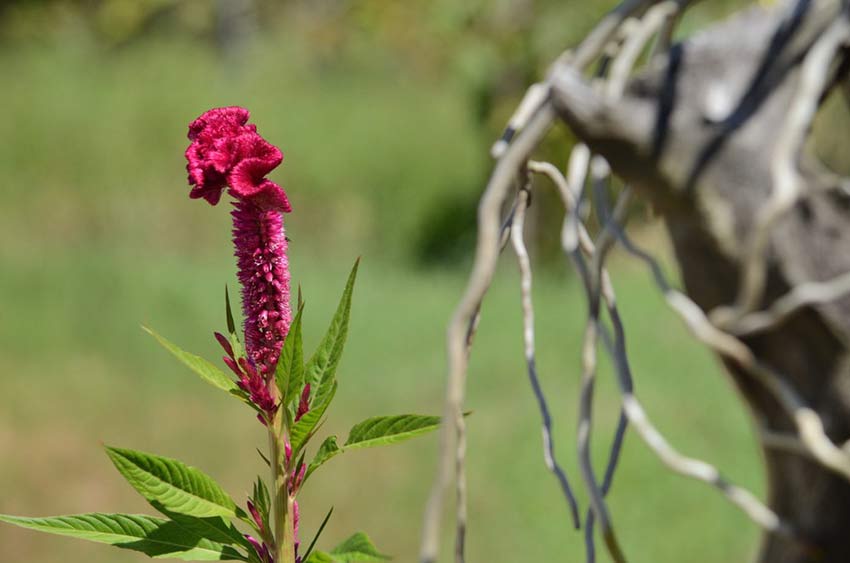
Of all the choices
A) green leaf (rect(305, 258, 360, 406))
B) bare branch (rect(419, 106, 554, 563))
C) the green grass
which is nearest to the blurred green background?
the green grass

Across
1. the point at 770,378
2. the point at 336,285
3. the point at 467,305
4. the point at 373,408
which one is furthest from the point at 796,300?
the point at 336,285

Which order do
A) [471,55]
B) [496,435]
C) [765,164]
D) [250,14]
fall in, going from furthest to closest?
[250,14] → [471,55] → [496,435] → [765,164]

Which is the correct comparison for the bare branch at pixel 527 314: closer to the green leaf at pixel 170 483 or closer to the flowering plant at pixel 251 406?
the flowering plant at pixel 251 406

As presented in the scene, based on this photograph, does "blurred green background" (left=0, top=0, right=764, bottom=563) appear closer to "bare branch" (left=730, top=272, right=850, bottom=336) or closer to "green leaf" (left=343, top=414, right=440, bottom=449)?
"green leaf" (left=343, top=414, right=440, bottom=449)

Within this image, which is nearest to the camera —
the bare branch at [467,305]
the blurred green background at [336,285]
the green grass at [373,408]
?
the bare branch at [467,305]

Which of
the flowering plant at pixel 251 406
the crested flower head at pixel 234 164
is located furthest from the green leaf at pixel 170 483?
the crested flower head at pixel 234 164

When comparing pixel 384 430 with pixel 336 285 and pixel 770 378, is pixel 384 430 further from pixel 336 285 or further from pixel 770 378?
pixel 336 285

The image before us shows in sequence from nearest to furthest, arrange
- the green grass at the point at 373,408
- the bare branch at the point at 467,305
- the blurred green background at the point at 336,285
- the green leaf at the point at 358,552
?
the bare branch at the point at 467,305, the green leaf at the point at 358,552, the green grass at the point at 373,408, the blurred green background at the point at 336,285

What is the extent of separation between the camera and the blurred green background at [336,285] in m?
3.81

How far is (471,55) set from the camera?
5859 mm

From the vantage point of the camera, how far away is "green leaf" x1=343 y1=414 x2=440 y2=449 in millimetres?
582

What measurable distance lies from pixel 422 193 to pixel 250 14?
416 cm

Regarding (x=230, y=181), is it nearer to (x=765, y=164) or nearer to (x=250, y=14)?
(x=765, y=164)

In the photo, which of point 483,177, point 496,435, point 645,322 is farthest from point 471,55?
point 496,435
